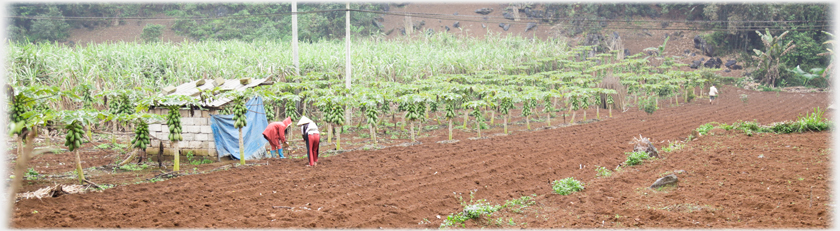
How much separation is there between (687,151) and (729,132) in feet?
9.58

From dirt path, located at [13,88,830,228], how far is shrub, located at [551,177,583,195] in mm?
166

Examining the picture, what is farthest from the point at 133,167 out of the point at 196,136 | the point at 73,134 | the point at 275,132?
the point at 275,132

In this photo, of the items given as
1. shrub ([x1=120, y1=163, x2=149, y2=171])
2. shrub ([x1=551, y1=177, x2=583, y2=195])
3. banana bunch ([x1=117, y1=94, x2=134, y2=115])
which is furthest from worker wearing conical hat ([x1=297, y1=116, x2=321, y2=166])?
banana bunch ([x1=117, y1=94, x2=134, y2=115])

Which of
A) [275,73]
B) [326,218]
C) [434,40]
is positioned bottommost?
[326,218]

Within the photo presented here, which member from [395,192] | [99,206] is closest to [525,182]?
[395,192]

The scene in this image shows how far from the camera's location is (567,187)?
7.54 metres

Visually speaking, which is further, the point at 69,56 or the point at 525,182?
the point at 69,56

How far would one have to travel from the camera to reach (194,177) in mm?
8516

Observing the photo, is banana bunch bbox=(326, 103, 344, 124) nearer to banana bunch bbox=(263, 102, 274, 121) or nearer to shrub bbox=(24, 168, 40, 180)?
banana bunch bbox=(263, 102, 274, 121)

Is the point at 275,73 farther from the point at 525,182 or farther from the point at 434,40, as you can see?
the point at 434,40

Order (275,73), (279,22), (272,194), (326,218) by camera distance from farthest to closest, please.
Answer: (279,22) → (275,73) → (272,194) → (326,218)

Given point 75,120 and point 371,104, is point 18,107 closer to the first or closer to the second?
point 75,120

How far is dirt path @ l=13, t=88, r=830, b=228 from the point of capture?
240 inches

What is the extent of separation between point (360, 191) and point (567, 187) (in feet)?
9.71
